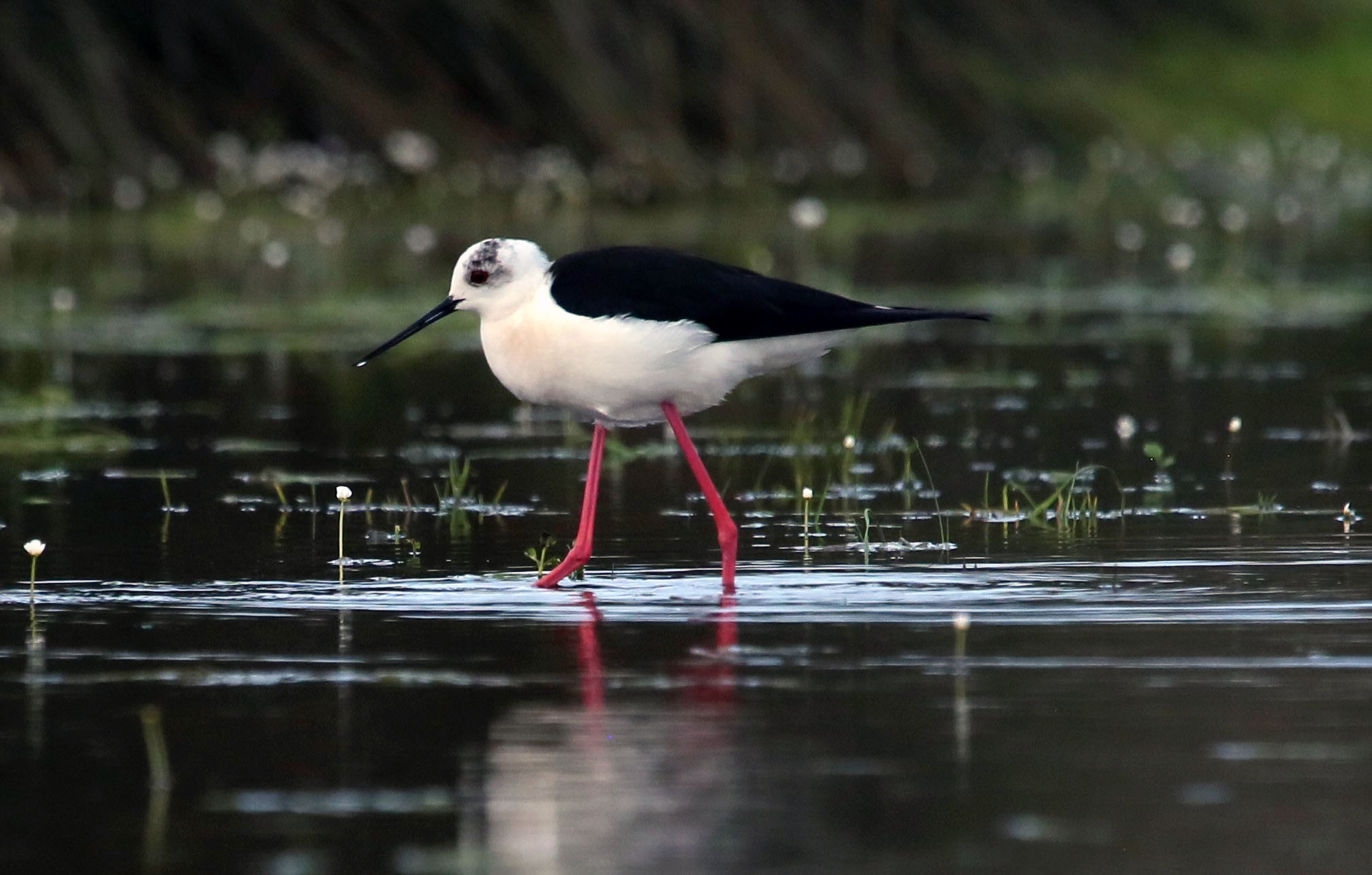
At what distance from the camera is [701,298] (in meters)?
7.42

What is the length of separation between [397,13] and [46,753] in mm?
18295

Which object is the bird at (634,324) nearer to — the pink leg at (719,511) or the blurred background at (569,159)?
the pink leg at (719,511)

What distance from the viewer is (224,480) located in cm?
953

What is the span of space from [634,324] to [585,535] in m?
0.59

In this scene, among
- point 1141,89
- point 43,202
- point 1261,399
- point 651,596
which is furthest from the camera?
point 1141,89

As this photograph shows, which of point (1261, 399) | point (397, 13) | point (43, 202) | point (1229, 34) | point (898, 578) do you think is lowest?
point (898, 578)

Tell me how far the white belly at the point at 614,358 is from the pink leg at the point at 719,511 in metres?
0.10

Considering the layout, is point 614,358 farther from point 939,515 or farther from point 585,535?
point 939,515

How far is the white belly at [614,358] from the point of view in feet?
24.0

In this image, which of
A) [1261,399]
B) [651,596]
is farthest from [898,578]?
[1261,399]

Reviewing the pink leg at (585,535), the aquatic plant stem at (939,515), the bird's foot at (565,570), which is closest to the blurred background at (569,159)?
the aquatic plant stem at (939,515)

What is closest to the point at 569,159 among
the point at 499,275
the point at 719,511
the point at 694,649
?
the point at 499,275

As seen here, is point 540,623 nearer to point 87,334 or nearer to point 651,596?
point 651,596

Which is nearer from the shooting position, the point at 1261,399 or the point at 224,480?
the point at 224,480
